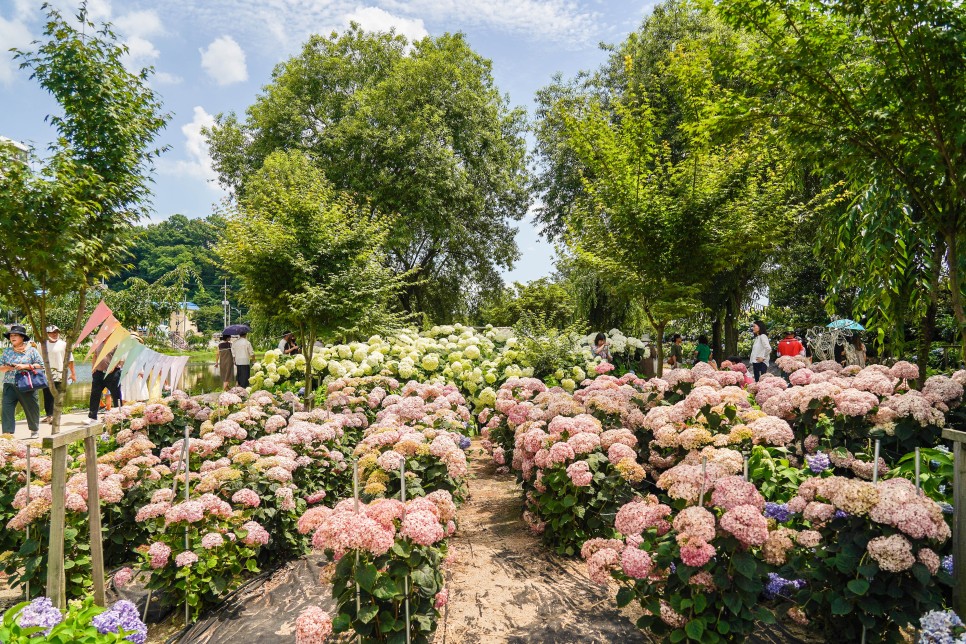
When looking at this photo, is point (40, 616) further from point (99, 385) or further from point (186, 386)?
point (186, 386)

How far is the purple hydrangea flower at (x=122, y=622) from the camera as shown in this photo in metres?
1.66

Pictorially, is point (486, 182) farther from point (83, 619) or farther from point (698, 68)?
point (83, 619)

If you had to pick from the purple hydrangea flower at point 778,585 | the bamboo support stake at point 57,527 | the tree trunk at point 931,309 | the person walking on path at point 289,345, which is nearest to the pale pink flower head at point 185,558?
the bamboo support stake at point 57,527

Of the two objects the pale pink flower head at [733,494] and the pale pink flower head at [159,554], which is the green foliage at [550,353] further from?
the pale pink flower head at [159,554]

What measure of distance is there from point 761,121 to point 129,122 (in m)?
4.61

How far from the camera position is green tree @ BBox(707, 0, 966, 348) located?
292 centimetres

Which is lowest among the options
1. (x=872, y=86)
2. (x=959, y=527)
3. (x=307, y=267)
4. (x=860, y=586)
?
(x=860, y=586)

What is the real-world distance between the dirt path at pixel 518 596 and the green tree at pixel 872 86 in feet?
10.1

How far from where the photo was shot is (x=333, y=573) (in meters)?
2.31

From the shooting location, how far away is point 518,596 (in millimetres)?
3062

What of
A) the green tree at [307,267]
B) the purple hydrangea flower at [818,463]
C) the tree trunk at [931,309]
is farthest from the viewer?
the green tree at [307,267]

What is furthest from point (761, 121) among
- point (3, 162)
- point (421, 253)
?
point (421, 253)

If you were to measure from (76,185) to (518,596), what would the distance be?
12.0 ft

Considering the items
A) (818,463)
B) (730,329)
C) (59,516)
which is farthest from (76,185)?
(730,329)
